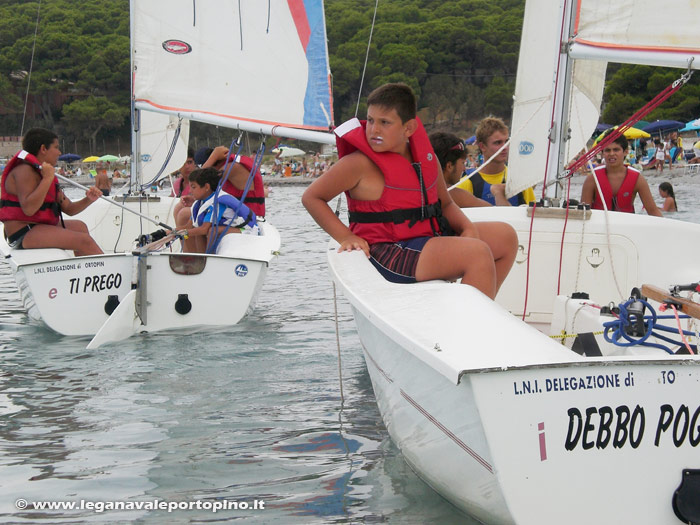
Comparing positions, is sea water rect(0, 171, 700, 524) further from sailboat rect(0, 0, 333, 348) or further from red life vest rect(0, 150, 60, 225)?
red life vest rect(0, 150, 60, 225)

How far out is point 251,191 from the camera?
798cm

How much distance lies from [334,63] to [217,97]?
63.9 m

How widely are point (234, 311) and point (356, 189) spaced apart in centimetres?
286

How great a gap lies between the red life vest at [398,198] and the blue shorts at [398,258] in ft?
0.14

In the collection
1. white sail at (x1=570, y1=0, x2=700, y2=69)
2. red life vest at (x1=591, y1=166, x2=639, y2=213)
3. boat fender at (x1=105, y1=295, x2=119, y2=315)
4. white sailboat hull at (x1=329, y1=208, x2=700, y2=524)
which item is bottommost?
boat fender at (x1=105, y1=295, x2=119, y2=315)

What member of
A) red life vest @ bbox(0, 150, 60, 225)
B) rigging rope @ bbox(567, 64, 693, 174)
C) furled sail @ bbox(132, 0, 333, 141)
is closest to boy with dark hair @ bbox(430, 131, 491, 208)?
rigging rope @ bbox(567, 64, 693, 174)

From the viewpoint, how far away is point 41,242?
21.9ft

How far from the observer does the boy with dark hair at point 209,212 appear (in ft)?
22.8

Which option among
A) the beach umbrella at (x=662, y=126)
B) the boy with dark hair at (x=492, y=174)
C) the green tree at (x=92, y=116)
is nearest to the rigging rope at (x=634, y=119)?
the boy with dark hair at (x=492, y=174)

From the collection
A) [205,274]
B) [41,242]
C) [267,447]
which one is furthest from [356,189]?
[41,242]

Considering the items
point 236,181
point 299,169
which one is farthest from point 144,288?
point 299,169

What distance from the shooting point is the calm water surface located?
3.13 m

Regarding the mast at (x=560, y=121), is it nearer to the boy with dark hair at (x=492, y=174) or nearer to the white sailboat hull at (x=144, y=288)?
the boy with dark hair at (x=492, y=174)

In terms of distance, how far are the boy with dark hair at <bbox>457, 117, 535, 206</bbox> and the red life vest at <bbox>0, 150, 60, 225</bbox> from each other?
9.90 feet
